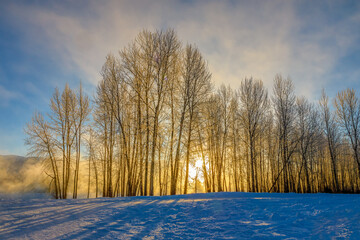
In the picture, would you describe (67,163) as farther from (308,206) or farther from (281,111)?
(281,111)

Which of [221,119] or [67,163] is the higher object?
[221,119]

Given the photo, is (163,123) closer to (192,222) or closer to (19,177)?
(192,222)

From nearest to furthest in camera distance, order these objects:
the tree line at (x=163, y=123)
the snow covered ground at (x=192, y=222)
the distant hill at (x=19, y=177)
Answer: the snow covered ground at (x=192, y=222) → the tree line at (x=163, y=123) → the distant hill at (x=19, y=177)

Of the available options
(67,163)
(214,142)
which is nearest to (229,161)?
(214,142)

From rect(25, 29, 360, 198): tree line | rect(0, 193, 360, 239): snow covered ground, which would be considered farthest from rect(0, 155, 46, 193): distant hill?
rect(0, 193, 360, 239): snow covered ground

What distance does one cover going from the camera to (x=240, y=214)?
4895 millimetres

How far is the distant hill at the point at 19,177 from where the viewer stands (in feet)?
128

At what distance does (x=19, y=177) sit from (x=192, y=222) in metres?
51.6

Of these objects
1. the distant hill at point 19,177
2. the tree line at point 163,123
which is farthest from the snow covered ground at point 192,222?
the distant hill at point 19,177

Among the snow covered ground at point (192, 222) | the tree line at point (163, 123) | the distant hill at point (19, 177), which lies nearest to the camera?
the snow covered ground at point (192, 222)

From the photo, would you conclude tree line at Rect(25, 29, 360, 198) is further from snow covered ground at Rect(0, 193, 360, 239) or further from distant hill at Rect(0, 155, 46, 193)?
distant hill at Rect(0, 155, 46, 193)

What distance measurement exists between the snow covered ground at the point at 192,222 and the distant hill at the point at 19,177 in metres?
39.8

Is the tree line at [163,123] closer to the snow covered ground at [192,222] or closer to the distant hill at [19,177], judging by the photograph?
the snow covered ground at [192,222]

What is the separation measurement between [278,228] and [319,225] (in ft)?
2.67
